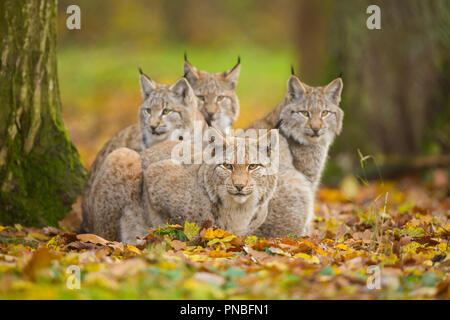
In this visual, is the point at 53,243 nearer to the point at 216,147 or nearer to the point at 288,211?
the point at 216,147

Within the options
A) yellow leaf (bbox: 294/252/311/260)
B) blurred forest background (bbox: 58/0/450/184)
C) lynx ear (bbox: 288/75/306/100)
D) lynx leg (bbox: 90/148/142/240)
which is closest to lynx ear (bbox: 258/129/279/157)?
yellow leaf (bbox: 294/252/311/260)

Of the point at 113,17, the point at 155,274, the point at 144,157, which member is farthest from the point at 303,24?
the point at 113,17

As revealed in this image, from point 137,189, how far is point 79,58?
18.6 m

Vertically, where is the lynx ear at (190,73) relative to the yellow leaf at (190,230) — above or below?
above

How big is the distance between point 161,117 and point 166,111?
111mm

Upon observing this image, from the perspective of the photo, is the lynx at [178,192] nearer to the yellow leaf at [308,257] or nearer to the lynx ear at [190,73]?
the yellow leaf at [308,257]

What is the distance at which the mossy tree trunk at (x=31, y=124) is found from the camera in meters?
5.58

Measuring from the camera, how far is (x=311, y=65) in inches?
512

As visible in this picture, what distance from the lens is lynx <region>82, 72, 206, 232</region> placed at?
277 inches

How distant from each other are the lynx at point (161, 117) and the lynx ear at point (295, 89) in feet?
3.91

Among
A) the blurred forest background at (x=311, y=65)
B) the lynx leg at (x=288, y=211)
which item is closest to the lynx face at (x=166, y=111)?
the lynx leg at (x=288, y=211)
